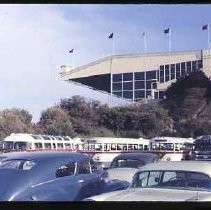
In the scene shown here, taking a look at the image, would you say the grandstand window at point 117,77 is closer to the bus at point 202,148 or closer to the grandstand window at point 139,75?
the grandstand window at point 139,75

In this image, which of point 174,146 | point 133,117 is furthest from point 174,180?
point 133,117

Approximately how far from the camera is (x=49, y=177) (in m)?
6.25

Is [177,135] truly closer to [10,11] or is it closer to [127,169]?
[127,169]

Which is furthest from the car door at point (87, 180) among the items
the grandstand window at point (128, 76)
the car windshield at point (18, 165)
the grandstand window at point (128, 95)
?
the grandstand window at point (128, 76)

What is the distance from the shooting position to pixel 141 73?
250 inches

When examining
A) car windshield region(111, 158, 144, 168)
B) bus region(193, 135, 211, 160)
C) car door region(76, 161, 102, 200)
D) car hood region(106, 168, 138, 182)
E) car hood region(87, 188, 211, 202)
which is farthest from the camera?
car windshield region(111, 158, 144, 168)

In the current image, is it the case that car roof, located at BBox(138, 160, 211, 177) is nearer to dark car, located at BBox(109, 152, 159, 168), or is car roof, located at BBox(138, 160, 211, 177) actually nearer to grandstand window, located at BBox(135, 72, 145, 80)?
dark car, located at BBox(109, 152, 159, 168)

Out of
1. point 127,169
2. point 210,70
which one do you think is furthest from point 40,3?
point 127,169

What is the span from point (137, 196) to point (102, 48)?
1.34 meters

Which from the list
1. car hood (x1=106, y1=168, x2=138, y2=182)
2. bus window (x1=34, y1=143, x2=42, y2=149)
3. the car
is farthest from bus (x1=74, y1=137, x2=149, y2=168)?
bus window (x1=34, y1=143, x2=42, y2=149)

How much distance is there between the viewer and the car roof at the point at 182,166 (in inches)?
239

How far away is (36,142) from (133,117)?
3.01 feet

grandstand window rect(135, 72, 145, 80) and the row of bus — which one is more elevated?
grandstand window rect(135, 72, 145, 80)

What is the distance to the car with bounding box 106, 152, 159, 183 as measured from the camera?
6.69 m
